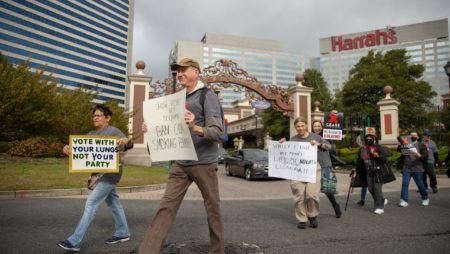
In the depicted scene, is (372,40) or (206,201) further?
(372,40)

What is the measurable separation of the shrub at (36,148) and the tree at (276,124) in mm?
26038

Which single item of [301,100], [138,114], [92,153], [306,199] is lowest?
[306,199]

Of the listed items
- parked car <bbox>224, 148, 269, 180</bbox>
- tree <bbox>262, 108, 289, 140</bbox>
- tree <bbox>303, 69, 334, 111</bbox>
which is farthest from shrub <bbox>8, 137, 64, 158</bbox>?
tree <bbox>303, 69, 334, 111</bbox>

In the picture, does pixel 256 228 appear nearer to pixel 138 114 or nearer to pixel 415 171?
pixel 415 171

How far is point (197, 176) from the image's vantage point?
9.73ft

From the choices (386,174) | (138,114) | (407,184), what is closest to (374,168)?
(386,174)

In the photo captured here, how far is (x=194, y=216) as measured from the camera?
596 cm

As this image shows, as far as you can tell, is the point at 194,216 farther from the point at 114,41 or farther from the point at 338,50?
the point at 114,41

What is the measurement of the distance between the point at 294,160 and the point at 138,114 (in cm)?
1535

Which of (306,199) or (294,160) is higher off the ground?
(294,160)

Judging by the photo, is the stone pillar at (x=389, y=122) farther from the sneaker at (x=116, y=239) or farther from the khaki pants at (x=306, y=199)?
the sneaker at (x=116, y=239)

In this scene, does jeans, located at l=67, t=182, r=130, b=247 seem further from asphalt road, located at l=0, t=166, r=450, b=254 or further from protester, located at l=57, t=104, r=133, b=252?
asphalt road, located at l=0, t=166, r=450, b=254

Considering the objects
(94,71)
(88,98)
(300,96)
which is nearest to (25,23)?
(94,71)

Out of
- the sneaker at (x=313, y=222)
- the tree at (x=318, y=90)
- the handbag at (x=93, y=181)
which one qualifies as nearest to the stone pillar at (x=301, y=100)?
the sneaker at (x=313, y=222)
